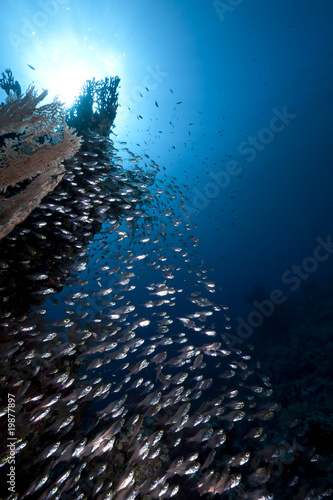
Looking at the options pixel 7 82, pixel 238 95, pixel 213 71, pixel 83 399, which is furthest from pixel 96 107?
pixel 238 95

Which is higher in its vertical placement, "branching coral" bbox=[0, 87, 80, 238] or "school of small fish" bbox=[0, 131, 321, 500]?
"branching coral" bbox=[0, 87, 80, 238]

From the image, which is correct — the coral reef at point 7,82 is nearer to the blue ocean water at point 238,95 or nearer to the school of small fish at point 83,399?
the blue ocean water at point 238,95

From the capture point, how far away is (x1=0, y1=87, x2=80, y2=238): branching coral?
3.62 meters

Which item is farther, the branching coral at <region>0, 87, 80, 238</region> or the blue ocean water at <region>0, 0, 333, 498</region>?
the blue ocean water at <region>0, 0, 333, 498</region>

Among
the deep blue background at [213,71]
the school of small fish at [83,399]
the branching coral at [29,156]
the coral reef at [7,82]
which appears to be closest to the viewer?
the branching coral at [29,156]

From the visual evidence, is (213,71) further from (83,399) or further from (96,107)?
(83,399)

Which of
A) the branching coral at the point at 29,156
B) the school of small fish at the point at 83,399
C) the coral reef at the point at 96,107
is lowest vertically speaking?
the school of small fish at the point at 83,399

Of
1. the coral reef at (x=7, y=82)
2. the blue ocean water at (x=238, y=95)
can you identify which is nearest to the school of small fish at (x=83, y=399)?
the blue ocean water at (x=238, y=95)

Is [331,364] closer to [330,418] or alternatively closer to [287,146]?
[330,418]

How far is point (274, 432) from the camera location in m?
10.7

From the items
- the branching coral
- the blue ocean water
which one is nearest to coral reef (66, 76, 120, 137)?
the blue ocean water

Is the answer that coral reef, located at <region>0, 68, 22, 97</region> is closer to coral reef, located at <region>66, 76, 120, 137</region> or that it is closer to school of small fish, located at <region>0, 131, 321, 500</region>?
coral reef, located at <region>66, 76, 120, 137</region>

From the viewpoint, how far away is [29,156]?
13.5ft

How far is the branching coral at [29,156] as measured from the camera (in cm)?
362
